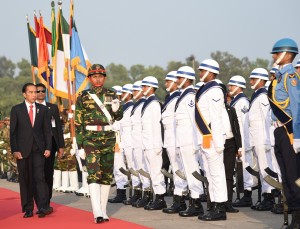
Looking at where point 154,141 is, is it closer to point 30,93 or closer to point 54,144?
point 54,144

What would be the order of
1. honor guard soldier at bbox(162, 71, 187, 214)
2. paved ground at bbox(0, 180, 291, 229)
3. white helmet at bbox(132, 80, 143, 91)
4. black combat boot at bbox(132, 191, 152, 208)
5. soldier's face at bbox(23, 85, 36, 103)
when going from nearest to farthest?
paved ground at bbox(0, 180, 291, 229) < honor guard soldier at bbox(162, 71, 187, 214) < soldier's face at bbox(23, 85, 36, 103) < black combat boot at bbox(132, 191, 152, 208) < white helmet at bbox(132, 80, 143, 91)

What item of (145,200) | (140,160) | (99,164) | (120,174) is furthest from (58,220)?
(120,174)

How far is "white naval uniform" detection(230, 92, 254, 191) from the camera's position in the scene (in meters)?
14.3

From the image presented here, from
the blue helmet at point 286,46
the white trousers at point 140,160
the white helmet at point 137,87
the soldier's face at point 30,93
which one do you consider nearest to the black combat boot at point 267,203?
the white trousers at point 140,160

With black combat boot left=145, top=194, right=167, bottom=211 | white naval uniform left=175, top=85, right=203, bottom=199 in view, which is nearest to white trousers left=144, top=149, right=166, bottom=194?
black combat boot left=145, top=194, right=167, bottom=211

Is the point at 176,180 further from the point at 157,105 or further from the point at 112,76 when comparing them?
the point at 112,76

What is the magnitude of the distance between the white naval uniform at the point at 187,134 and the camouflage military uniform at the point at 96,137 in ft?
3.79

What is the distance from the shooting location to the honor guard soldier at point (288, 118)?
9.23 meters

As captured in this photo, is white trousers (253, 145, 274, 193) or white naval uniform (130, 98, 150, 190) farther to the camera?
white naval uniform (130, 98, 150, 190)

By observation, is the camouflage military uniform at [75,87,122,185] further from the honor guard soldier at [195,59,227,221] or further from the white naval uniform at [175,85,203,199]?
the honor guard soldier at [195,59,227,221]

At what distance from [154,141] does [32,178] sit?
2307 mm

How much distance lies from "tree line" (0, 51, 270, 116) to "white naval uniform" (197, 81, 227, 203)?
76.9 metres

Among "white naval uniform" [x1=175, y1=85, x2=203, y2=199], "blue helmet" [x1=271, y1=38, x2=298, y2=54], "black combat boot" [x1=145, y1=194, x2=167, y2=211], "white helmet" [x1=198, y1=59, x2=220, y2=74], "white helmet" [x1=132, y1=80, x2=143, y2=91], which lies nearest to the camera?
"blue helmet" [x1=271, y1=38, x2=298, y2=54]

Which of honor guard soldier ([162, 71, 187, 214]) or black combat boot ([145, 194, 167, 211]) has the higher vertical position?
honor guard soldier ([162, 71, 187, 214])
